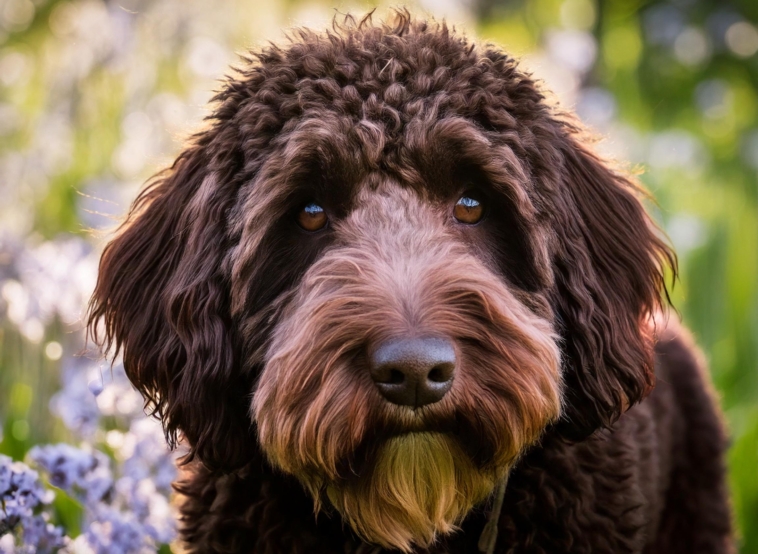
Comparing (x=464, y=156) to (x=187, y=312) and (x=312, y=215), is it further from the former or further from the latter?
(x=187, y=312)

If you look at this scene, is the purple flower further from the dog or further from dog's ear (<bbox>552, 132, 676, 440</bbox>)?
dog's ear (<bbox>552, 132, 676, 440</bbox>)

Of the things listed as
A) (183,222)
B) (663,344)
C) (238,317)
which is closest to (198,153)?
(183,222)

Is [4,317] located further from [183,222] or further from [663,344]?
[663,344]

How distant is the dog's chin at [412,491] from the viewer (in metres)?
2.54

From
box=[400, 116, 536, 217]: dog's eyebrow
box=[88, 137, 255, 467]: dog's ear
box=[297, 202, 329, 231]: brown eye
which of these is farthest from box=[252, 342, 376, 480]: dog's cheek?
box=[400, 116, 536, 217]: dog's eyebrow

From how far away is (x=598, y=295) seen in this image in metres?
2.97

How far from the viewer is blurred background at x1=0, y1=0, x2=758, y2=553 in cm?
449

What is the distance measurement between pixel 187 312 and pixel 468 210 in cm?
88

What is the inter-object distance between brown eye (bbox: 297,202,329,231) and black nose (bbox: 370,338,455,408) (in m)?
0.67

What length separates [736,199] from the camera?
6793 millimetres

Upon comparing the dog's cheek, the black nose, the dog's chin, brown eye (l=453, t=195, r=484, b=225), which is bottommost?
the dog's chin

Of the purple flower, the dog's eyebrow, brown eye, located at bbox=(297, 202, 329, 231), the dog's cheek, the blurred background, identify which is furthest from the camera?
the blurred background

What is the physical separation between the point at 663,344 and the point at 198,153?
212 centimetres

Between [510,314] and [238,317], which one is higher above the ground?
[510,314]
